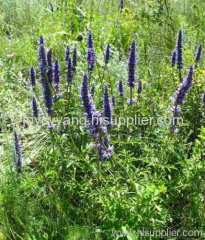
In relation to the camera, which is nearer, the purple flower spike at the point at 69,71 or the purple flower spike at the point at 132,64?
the purple flower spike at the point at 132,64

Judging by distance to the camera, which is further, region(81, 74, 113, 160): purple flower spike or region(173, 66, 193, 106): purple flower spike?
region(173, 66, 193, 106): purple flower spike

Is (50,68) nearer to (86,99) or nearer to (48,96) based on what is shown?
(48,96)

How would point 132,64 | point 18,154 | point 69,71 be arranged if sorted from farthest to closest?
point 69,71, point 132,64, point 18,154

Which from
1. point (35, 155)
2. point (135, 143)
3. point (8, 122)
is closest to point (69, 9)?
point (8, 122)

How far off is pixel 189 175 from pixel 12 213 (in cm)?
95

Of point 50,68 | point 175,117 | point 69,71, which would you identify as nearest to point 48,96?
point 50,68

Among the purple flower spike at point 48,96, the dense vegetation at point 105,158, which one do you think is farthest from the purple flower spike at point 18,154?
the purple flower spike at point 48,96

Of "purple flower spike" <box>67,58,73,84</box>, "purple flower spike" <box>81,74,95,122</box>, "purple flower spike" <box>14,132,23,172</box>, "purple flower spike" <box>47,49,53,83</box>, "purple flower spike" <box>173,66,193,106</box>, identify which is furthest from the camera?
"purple flower spike" <box>67,58,73,84</box>

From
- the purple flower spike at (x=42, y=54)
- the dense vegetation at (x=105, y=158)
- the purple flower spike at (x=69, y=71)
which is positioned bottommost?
the dense vegetation at (x=105, y=158)

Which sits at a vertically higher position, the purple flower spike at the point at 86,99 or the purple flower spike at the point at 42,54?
the purple flower spike at the point at 42,54

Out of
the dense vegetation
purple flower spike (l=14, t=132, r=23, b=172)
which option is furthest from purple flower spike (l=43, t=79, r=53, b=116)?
purple flower spike (l=14, t=132, r=23, b=172)

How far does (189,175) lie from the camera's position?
2.46 metres

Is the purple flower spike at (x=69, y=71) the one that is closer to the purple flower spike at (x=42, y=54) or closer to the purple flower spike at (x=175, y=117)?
the purple flower spike at (x=42, y=54)

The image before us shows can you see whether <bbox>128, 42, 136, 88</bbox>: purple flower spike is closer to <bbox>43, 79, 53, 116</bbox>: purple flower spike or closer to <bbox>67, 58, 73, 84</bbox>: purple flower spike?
<bbox>67, 58, 73, 84</bbox>: purple flower spike
